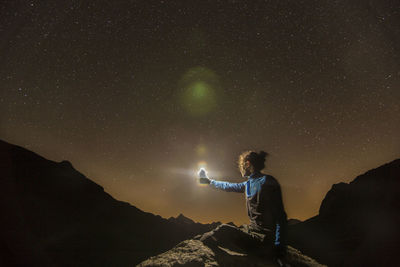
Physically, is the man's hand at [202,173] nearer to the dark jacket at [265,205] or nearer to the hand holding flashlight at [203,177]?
the hand holding flashlight at [203,177]

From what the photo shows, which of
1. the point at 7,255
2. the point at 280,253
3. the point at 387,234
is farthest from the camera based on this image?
the point at 387,234

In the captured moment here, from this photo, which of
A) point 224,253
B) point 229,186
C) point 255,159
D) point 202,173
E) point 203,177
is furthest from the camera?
point 202,173

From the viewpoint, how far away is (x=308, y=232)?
87.2m

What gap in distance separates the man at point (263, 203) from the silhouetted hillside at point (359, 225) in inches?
2551

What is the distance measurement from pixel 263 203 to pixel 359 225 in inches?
3772

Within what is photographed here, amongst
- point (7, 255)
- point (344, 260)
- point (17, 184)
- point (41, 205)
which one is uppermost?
point (17, 184)

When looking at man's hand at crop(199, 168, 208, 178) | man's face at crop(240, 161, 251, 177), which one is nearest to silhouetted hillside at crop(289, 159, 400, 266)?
man's hand at crop(199, 168, 208, 178)

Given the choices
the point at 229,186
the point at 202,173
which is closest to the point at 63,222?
the point at 202,173

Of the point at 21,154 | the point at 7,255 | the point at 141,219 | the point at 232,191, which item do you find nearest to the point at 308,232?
the point at 141,219

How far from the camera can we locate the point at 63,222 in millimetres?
89938

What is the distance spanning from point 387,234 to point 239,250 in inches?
3394

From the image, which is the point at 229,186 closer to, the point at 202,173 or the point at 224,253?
the point at 202,173

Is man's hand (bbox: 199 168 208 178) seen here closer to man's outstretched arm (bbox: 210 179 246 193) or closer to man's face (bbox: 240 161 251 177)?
man's outstretched arm (bbox: 210 179 246 193)

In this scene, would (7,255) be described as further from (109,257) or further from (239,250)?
(239,250)
